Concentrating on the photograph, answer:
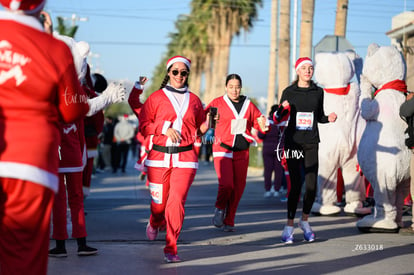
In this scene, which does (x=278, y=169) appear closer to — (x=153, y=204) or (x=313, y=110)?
(x=313, y=110)

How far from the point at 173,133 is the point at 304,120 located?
2214mm

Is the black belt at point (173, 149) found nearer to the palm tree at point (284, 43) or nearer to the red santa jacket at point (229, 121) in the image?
the red santa jacket at point (229, 121)

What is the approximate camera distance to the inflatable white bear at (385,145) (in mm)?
9727

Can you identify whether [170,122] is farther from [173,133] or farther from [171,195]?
[171,195]

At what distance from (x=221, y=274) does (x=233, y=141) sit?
12.6ft

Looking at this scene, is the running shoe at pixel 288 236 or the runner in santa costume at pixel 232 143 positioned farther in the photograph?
the runner in santa costume at pixel 232 143

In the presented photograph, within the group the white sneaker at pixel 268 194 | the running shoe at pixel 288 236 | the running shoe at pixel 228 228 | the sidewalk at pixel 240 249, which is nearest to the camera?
the sidewalk at pixel 240 249

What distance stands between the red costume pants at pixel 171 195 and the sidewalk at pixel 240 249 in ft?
1.03

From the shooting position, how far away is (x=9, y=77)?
402cm

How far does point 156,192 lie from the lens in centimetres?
796

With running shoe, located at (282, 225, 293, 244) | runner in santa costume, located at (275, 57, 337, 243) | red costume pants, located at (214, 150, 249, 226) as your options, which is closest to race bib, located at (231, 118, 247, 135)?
red costume pants, located at (214, 150, 249, 226)

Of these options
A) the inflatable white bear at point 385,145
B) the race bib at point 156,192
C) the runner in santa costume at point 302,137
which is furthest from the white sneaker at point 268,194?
the race bib at point 156,192

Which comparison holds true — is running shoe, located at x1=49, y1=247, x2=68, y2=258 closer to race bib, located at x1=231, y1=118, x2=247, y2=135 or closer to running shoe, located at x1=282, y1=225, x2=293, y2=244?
running shoe, located at x1=282, y1=225, x2=293, y2=244

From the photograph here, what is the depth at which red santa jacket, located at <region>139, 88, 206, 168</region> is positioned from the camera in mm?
7676
